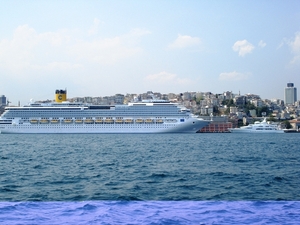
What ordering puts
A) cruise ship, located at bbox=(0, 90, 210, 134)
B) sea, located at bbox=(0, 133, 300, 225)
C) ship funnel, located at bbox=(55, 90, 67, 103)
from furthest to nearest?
ship funnel, located at bbox=(55, 90, 67, 103)
cruise ship, located at bbox=(0, 90, 210, 134)
sea, located at bbox=(0, 133, 300, 225)

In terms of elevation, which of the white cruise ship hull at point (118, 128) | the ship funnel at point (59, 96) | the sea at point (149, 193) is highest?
the ship funnel at point (59, 96)


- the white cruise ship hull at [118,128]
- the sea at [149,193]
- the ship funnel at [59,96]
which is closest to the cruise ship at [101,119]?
the white cruise ship hull at [118,128]

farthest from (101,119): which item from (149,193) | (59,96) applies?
(149,193)

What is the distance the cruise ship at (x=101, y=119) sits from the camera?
40.1m

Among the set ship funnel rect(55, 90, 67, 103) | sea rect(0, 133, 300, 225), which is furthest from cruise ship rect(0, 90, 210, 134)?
sea rect(0, 133, 300, 225)

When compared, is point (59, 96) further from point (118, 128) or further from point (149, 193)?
point (149, 193)

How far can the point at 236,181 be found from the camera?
7984 millimetres

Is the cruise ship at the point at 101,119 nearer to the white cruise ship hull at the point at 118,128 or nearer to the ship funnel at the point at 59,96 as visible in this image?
the white cruise ship hull at the point at 118,128

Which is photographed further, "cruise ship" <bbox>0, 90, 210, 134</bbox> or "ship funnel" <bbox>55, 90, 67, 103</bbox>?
"ship funnel" <bbox>55, 90, 67, 103</bbox>

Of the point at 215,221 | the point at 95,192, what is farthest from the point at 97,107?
the point at 215,221

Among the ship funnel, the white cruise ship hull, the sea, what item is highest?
the ship funnel

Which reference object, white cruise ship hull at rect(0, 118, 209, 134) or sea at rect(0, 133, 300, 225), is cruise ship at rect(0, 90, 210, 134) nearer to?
white cruise ship hull at rect(0, 118, 209, 134)

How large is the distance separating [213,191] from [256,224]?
2768mm

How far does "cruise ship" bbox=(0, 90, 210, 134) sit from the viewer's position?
40.1 m
